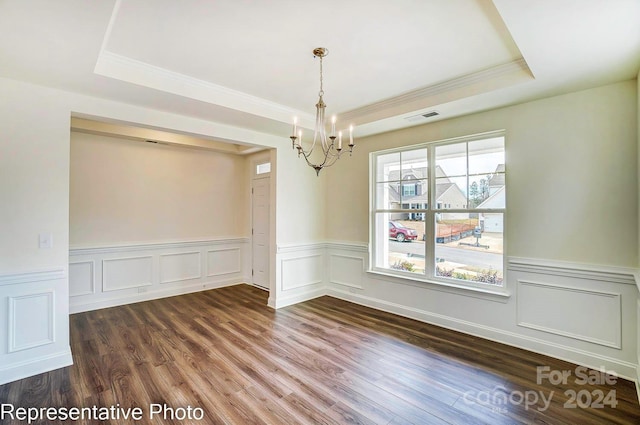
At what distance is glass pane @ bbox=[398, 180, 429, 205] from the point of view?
397 cm

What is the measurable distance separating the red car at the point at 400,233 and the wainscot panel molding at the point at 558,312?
2.07 ft

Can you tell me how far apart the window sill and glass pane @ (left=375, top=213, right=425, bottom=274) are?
0.42ft

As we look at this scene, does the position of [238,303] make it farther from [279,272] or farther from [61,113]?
[61,113]

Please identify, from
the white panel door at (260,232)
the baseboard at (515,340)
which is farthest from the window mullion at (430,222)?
the white panel door at (260,232)

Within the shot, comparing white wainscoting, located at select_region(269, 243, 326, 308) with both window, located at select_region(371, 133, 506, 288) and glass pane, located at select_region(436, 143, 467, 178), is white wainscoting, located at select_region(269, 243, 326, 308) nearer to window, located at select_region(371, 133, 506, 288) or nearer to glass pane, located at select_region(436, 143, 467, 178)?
window, located at select_region(371, 133, 506, 288)

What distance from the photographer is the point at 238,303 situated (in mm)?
4711

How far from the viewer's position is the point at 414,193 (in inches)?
161

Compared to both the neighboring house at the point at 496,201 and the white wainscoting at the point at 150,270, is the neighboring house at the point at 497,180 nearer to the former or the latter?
the neighboring house at the point at 496,201

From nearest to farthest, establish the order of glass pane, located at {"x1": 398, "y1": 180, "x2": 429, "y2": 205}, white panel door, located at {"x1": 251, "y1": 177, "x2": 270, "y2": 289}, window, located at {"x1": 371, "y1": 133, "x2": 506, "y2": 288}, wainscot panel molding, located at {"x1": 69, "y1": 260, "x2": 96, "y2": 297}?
window, located at {"x1": 371, "y1": 133, "x2": 506, "y2": 288} → glass pane, located at {"x1": 398, "y1": 180, "x2": 429, "y2": 205} → wainscot panel molding, located at {"x1": 69, "y1": 260, "x2": 96, "y2": 297} → white panel door, located at {"x1": 251, "y1": 177, "x2": 270, "y2": 289}

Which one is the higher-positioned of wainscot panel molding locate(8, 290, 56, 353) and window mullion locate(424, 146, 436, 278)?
window mullion locate(424, 146, 436, 278)

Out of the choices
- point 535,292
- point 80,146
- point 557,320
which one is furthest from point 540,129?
point 80,146

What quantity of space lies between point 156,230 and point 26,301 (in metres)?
2.45

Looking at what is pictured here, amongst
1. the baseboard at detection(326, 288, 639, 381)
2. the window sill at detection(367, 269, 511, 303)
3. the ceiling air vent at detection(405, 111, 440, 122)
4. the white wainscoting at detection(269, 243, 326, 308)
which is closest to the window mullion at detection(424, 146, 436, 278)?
the window sill at detection(367, 269, 511, 303)

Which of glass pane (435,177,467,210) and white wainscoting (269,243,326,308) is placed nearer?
glass pane (435,177,467,210)
